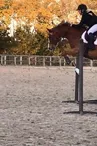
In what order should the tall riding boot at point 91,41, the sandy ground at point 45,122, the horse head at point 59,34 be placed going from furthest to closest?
the horse head at point 59,34 < the tall riding boot at point 91,41 < the sandy ground at point 45,122

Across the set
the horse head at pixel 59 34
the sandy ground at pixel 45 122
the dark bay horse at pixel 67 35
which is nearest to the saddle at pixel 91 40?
the dark bay horse at pixel 67 35

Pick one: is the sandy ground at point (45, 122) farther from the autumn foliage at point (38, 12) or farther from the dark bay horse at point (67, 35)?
the autumn foliage at point (38, 12)

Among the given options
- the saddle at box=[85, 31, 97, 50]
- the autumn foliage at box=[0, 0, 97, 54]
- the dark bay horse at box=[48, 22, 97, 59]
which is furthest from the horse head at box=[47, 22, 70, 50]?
the autumn foliage at box=[0, 0, 97, 54]

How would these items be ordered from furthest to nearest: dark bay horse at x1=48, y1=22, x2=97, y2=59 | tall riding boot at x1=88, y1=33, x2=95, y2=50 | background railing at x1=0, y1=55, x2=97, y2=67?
background railing at x1=0, y1=55, x2=97, y2=67, dark bay horse at x1=48, y1=22, x2=97, y2=59, tall riding boot at x1=88, y1=33, x2=95, y2=50

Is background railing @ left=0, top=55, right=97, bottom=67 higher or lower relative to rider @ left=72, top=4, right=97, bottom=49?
lower

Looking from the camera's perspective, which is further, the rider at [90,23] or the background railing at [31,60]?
the background railing at [31,60]

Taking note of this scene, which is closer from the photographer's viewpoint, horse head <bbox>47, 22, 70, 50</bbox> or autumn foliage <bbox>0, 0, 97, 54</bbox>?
horse head <bbox>47, 22, 70, 50</bbox>

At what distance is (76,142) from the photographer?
771 cm

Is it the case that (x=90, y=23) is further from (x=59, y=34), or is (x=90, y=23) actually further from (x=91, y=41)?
(x=59, y=34)

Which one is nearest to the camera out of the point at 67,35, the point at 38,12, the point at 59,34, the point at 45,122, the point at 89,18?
the point at 45,122

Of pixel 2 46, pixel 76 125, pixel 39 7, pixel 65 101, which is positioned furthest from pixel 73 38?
pixel 2 46

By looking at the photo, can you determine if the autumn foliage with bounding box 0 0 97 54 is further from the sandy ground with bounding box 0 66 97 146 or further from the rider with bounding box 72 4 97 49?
the rider with bounding box 72 4 97 49

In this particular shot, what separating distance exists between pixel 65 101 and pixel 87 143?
257 inches

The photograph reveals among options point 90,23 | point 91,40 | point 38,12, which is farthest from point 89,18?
point 38,12
